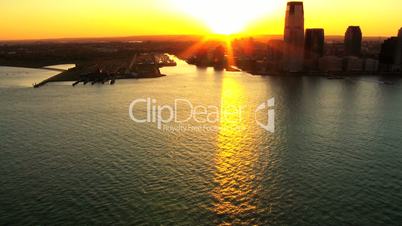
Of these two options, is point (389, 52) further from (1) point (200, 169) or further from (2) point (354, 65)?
(1) point (200, 169)

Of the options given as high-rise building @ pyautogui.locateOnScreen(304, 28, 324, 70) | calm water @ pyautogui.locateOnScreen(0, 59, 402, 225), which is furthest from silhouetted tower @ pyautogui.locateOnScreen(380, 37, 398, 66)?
calm water @ pyautogui.locateOnScreen(0, 59, 402, 225)

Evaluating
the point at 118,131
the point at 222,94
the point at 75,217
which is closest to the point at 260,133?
the point at 118,131

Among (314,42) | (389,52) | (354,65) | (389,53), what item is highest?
(314,42)

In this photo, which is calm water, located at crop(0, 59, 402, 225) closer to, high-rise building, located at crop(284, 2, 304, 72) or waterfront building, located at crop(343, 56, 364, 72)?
high-rise building, located at crop(284, 2, 304, 72)

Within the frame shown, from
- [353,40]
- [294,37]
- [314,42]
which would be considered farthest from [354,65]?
[353,40]

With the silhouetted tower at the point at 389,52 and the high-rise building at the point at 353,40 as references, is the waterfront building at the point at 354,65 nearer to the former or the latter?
the silhouetted tower at the point at 389,52
